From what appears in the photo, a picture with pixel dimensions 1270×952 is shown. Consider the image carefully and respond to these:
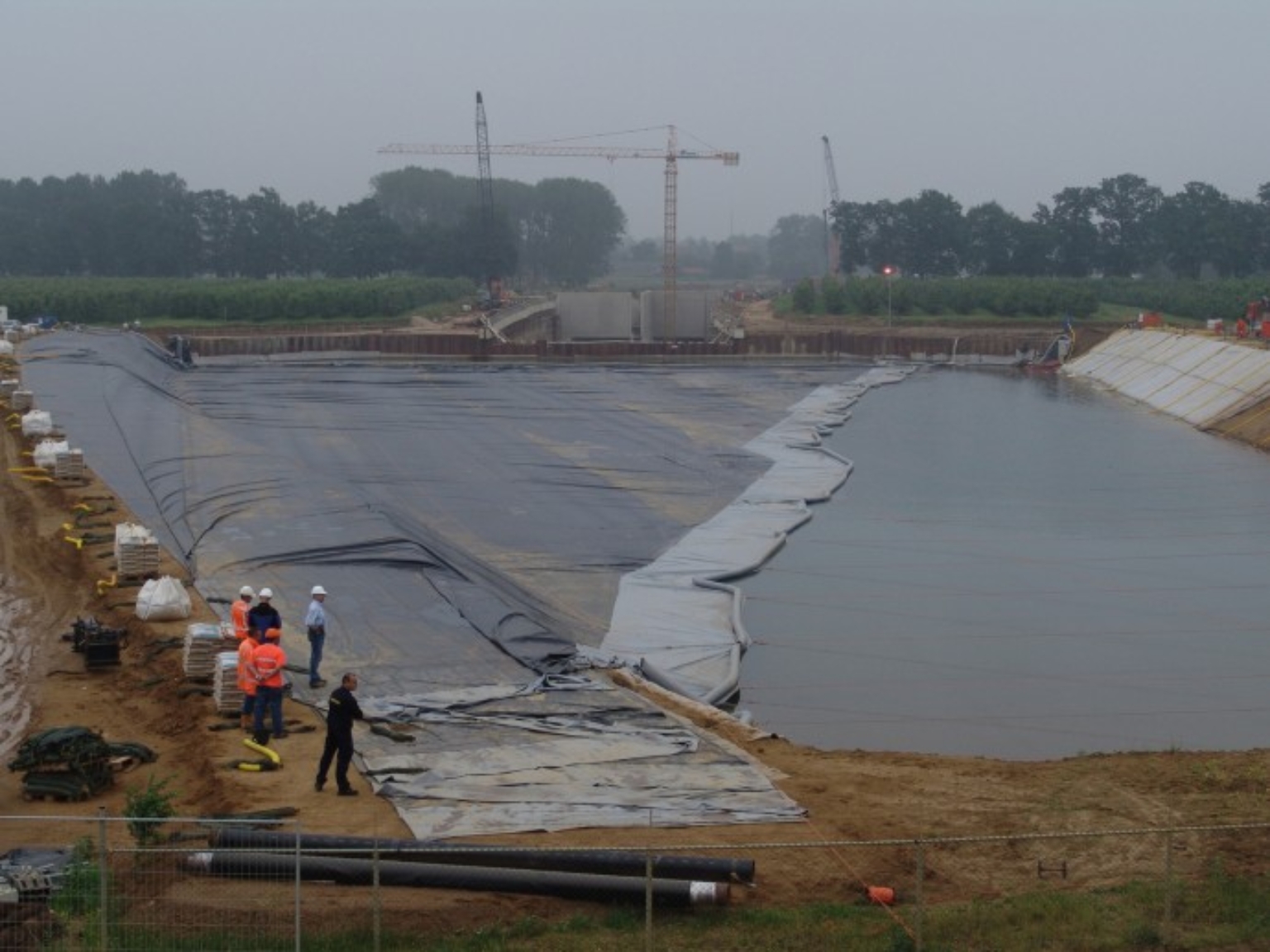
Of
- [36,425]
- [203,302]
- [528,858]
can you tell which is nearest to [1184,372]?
[36,425]

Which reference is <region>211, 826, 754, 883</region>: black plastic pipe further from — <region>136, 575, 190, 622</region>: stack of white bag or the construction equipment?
<region>136, 575, 190, 622</region>: stack of white bag

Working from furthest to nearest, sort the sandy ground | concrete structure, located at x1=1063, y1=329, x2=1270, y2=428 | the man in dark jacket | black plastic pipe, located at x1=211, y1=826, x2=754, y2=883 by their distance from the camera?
concrete structure, located at x1=1063, y1=329, x2=1270, y2=428, the man in dark jacket, the sandy ground, black plastic pipe, located at x1=211, y1=826, x2=754, y2=883

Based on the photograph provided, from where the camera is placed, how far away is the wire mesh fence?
10.1 meters

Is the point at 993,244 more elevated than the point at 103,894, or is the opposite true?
the point at 993,244

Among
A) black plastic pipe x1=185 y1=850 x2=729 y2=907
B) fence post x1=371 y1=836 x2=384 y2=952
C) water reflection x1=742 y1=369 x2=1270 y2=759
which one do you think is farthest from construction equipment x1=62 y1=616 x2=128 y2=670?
fence post x1=371 y1=836 x2=384 y2=952

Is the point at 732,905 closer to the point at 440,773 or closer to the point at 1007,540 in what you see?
the point at 440,773

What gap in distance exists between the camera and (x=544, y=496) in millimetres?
30672

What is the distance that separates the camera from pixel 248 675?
14.4 meters

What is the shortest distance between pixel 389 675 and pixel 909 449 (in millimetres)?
26902

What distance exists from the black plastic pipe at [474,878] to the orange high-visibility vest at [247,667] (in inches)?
A: 145

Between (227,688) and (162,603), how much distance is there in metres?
3.90

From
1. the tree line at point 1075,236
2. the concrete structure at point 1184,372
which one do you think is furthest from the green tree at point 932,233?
the concrete structure at point 1184,372

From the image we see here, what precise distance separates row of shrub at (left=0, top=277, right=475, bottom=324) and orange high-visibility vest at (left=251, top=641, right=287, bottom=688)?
64783 mm

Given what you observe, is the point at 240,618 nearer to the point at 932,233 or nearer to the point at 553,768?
the point at 553,768
